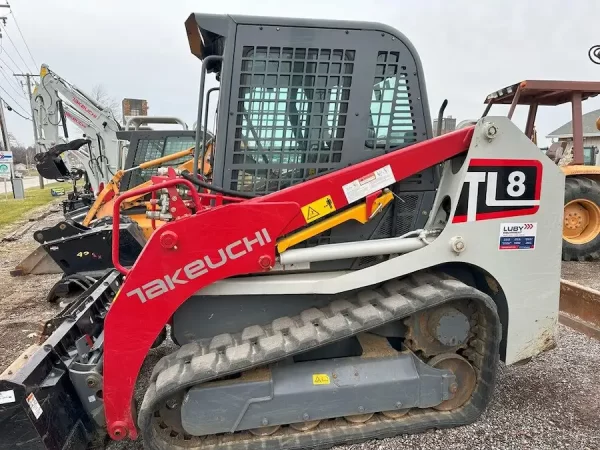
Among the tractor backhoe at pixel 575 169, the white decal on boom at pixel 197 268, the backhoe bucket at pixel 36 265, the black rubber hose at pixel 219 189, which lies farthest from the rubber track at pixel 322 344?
the backhoe bucket at pixel 36 265

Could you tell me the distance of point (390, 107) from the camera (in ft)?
8.99

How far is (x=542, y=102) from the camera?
731cm

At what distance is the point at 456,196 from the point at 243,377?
1626mm

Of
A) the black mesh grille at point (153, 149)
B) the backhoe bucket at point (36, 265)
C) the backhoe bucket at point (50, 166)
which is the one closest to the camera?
the backhoe bucket at point (36, 265)

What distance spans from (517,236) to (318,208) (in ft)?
4.06

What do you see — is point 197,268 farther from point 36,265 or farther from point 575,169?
point 575,169

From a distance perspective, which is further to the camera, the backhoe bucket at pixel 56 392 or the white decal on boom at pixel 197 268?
the white decal on boom at pixel 197 268

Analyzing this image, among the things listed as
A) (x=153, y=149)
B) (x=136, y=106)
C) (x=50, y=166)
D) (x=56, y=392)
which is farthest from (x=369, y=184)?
(x=136, y=106)

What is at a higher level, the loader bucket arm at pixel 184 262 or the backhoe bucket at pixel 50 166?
the backhoe bucket at pixel 50 166

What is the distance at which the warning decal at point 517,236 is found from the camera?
8.86ft

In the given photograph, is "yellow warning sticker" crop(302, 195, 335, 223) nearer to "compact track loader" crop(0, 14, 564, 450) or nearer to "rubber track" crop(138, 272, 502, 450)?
"compact track loader" crop(0, 14, 564, 450)

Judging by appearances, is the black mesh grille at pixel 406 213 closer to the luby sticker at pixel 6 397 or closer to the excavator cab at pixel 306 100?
the excavator cab at pixel 306 100

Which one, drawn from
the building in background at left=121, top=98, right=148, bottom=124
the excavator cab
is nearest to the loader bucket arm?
the excavator cab

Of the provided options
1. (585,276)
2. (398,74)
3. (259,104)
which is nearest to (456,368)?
(398,74)
